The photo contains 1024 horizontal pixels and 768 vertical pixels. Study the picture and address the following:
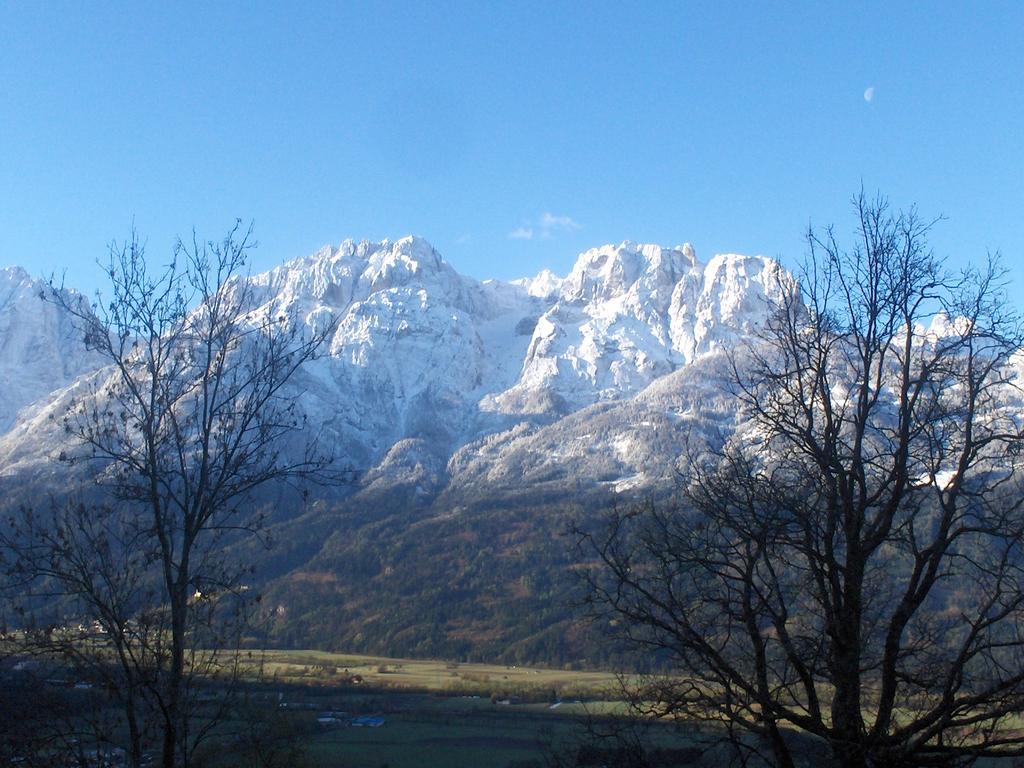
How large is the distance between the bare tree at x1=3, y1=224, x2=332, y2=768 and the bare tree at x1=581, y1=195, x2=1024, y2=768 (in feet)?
17.7

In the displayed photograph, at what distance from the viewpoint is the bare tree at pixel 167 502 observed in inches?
466

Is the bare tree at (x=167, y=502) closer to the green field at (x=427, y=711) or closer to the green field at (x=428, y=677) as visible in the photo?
the green field at (x=427, y=711)

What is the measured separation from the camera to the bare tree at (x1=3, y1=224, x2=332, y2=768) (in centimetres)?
1184

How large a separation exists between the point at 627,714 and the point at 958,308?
6.65 m

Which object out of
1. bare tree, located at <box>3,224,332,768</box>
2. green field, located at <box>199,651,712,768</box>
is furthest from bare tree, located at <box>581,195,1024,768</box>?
bare tree, located at <box>3,224,332,768</box>

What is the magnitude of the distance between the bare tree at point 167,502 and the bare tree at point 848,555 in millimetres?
5395

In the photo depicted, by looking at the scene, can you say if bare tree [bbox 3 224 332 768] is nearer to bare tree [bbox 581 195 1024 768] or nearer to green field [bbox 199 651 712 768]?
green field [bbox 199 651 712 768]

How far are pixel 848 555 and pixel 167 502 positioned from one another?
9.15m

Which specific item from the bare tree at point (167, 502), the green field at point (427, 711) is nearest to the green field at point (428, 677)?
the green field at point (427, 711)

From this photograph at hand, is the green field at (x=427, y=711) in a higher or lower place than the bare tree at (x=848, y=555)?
lower

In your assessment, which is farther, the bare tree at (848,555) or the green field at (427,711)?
the green field at (427,711)

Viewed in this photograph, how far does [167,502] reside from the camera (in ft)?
42.1

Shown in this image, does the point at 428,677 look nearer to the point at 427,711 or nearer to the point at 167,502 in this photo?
the point at 427,711

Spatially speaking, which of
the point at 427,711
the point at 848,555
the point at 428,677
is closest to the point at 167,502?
the point at 848,555
